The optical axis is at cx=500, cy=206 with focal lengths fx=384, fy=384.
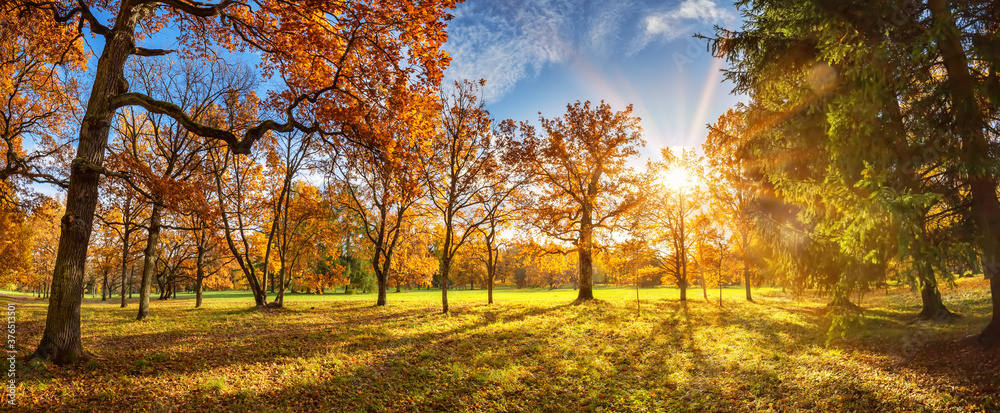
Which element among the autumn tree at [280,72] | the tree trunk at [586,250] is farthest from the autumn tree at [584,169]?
the autumn tree at [280,72]

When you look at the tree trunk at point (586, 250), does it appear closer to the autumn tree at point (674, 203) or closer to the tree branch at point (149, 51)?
the autumn tree at point (674, 203)

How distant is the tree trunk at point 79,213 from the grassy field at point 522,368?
1.82ft

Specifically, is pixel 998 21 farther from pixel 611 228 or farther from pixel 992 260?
pixel 611 228

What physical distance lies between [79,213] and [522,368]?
9373mm

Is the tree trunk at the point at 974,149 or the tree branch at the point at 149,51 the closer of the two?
the tree trunk at the point at 974,149

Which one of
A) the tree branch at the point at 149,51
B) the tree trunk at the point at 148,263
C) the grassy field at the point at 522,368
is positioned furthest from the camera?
the tree trunk at the point at 148,263

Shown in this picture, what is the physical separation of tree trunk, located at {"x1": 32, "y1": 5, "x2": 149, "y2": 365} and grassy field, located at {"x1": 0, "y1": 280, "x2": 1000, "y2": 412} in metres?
0.55

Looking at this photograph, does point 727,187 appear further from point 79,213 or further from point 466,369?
point 79,213

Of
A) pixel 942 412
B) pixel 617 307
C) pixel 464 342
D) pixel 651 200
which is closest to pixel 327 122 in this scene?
pixel 464 342

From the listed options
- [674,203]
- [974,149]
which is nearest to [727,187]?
[674,203]

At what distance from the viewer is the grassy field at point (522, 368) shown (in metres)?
6.20

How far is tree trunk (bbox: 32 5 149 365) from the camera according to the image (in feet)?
23.3

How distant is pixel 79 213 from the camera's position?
7.29 meters

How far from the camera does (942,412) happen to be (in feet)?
18.2
